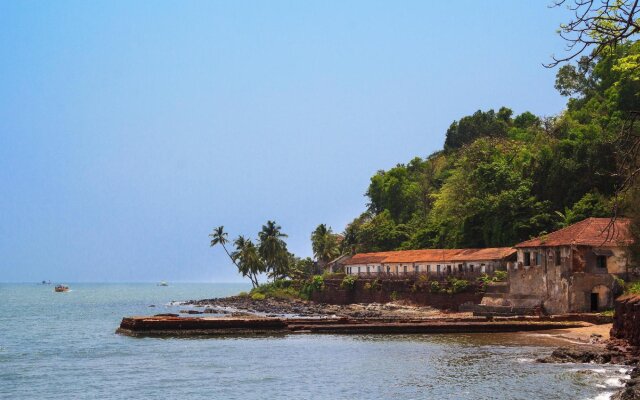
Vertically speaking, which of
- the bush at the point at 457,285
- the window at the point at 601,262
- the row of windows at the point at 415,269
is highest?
the row of windows at the point at 415,269

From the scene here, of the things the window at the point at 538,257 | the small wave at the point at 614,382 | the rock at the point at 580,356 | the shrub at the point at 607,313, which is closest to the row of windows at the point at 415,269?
the window at the point at 538,257

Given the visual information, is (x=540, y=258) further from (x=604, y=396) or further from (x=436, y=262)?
(x=604, y=396)

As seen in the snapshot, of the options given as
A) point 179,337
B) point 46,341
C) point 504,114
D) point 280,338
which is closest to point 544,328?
point 280,338

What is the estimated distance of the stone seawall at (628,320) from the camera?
112 feet

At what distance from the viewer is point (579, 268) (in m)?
51.5

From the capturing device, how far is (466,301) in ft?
212

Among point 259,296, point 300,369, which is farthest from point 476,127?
point 300,369

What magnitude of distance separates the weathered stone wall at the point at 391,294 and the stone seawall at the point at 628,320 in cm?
2538

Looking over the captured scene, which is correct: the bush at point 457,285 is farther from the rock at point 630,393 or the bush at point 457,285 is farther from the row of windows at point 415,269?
the rock at point 630,393

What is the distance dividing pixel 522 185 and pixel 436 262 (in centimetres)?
1132

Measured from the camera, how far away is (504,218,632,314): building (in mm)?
51062

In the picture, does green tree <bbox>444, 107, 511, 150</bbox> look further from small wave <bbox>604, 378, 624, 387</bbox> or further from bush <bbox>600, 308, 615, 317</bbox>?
small wave <bbox>604, 378, 624, 387</bbox>

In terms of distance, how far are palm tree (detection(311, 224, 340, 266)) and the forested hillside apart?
5.99 ft

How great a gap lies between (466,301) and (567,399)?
40760 mm
